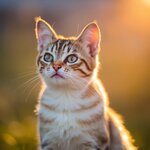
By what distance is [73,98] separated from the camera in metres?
4.66

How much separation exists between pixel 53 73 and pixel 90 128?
1.58 feet

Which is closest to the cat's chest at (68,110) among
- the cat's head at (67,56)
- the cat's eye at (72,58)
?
the cat's head at (67,56)

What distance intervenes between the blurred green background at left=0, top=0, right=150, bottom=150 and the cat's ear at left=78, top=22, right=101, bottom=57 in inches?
46.7

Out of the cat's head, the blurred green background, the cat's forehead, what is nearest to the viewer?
the cat's head

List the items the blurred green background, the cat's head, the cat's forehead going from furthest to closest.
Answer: the blurred green background
the cat's forehead
the cat's head

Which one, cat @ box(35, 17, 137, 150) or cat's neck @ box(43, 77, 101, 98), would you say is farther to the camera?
cat's neck @ box(43, 77, 101, 98)

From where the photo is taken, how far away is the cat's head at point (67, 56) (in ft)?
14.8

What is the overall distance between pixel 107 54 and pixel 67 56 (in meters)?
4.69

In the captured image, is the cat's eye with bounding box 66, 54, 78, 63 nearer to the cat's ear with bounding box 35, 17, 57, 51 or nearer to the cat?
the cat

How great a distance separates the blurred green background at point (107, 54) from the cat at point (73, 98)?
1014 mm

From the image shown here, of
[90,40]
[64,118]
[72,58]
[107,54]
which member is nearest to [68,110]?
[64,118]

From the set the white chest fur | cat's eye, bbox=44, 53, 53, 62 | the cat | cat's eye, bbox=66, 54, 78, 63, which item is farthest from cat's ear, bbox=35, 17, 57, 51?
the white chest fur

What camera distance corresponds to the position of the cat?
14.9 ft

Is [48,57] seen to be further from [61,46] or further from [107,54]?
[107,54]
